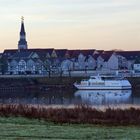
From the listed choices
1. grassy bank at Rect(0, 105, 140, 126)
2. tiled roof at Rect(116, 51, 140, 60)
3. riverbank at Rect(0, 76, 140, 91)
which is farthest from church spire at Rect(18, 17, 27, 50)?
grassy bank at Rect(0, 105, 140, 126)

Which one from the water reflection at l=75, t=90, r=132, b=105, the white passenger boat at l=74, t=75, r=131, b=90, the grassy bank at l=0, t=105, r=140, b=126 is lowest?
the water reflection at l=75, t=90, r=132, b=105

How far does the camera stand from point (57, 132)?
1659cm

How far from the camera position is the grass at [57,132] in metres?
15.3

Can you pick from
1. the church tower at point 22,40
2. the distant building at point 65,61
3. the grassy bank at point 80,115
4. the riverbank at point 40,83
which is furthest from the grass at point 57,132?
the church tower at point 22,40

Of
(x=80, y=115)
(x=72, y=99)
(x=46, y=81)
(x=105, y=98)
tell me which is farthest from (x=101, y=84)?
(x=80, y=115)

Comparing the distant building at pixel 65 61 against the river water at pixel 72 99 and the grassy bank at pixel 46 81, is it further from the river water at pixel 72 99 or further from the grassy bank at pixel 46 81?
the river water at pixel 72 99

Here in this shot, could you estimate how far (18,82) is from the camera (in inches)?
3932

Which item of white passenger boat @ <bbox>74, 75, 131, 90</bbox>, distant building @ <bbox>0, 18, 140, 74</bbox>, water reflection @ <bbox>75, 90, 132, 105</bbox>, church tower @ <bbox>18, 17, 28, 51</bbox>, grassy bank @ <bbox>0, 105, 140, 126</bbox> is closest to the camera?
grassy bank @ <bbox>0, 105, 140, 126</bbox>

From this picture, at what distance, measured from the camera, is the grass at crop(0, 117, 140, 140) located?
1534 cm

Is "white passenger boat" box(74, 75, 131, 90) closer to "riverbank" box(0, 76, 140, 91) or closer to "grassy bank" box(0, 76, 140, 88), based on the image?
"riverbank" box(0, 76, 140, 91)

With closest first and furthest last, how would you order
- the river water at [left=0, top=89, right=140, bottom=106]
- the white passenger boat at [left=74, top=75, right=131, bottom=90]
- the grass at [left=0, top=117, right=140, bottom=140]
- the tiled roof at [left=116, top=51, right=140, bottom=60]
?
the grass at [left=0, top=117, right=140, bottom=140], the river water at [left=0, top=89, right=140, bottom=106], the white passenger boat at [left=74, top=75, right=131, bottom=90], the tiled roof at [left=116, top=51, right=140, bottom=60]

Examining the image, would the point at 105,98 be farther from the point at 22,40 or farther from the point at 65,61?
the point at 22,40

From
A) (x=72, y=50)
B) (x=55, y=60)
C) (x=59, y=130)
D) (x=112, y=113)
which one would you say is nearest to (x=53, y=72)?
(x=55, y=60)

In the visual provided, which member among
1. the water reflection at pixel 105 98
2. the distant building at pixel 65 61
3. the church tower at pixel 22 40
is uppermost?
the church tower at pixel 22 40
